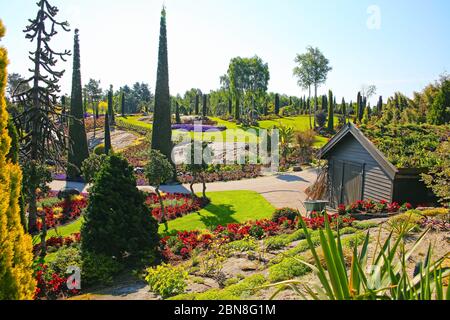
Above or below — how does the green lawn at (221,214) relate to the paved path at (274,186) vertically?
below

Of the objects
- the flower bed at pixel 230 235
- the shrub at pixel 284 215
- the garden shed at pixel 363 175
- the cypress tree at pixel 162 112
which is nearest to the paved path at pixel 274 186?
the garden shed at pixel 363 175

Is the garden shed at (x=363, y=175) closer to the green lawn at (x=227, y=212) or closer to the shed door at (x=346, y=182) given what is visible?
the shed door at (x=346, y=182)

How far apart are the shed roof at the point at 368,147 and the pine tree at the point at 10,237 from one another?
1050 centimetres

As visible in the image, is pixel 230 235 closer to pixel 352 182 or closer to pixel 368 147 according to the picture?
pixel 368 147

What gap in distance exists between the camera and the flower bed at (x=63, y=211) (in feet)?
49.0

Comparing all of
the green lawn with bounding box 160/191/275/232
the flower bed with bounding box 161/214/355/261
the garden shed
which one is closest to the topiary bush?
the flower bed with bounding box 161/214/355/261

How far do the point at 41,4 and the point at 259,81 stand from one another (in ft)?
129

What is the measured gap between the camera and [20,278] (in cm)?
407

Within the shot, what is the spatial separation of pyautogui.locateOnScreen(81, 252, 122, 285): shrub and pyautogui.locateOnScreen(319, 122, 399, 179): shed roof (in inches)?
348

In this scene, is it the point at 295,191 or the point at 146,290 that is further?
the point at 295,191

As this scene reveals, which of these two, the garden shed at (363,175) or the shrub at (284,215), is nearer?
the garden shed at (363,175)

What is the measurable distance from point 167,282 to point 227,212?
8.98 m
